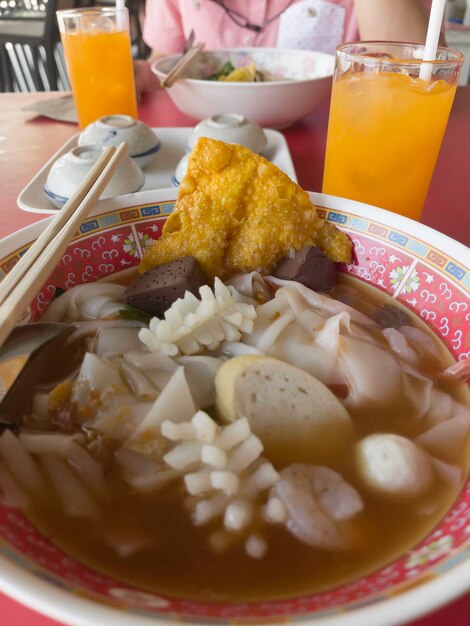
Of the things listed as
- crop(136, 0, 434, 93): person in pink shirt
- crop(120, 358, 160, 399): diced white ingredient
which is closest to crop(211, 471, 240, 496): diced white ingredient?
crop(120, 358, 160, 399): diced white ingredient

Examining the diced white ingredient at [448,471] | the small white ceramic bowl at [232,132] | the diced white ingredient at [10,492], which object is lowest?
the diced white ingredient at [448,471]

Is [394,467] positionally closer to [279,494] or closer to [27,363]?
[279,494]

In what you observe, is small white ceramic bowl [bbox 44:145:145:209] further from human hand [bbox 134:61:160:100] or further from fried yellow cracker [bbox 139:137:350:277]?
human hand [bbox 134:61:160:100]

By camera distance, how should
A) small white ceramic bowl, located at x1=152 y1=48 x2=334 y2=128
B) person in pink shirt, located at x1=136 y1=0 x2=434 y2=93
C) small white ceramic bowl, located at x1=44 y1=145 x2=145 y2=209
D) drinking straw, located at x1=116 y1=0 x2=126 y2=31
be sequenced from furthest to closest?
1. person in pink shirt, located at x1=136 y1=0 x2=434 y2=93
2. drinking straw, located at x1=116 y1=0 x2=126 y2=31
3. small white ceramic bowl, located at x1=152 y1=48 x2=334 y2=128
4. small white ceramic bowl, located at x1=44 y1=145 x2=145 y2=209

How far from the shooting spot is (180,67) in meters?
2.17

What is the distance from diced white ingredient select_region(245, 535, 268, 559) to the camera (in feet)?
2.43

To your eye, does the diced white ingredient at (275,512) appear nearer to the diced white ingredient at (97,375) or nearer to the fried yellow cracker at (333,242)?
the diced white ingredient at (97,375)

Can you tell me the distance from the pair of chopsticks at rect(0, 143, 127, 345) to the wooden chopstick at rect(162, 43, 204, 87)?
2.90 feet

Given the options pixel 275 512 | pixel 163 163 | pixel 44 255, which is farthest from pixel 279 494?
pixel 163 163

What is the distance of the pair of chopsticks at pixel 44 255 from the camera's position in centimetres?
83

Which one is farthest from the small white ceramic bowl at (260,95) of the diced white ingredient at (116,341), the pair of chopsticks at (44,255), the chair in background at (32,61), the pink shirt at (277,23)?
the chair in background at (32,61)

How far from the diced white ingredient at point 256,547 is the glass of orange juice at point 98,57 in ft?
6.73

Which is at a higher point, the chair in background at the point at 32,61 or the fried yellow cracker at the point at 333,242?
the fried yellow cracker at the point at 333,242

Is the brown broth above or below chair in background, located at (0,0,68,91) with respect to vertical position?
above
